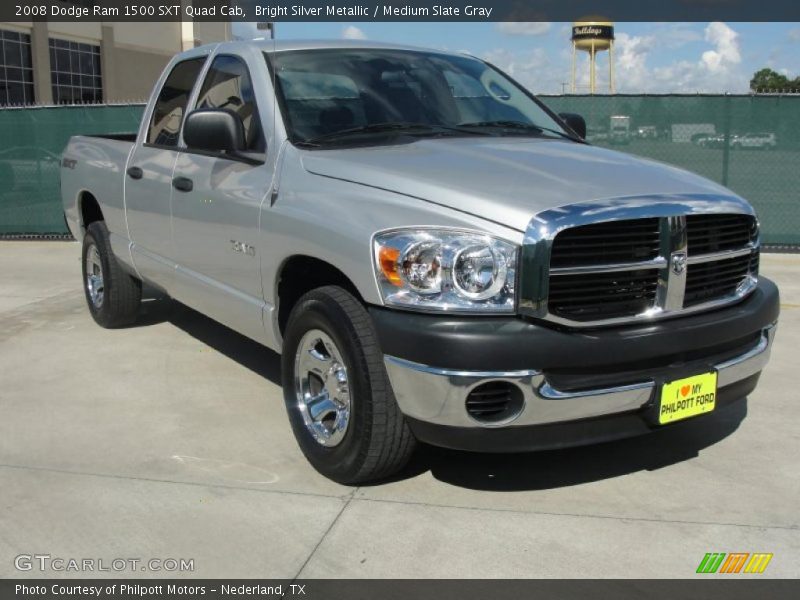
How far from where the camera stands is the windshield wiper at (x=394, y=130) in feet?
14.5

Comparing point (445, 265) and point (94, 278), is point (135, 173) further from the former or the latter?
point (445, 265)

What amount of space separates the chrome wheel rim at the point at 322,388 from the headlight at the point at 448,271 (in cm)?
53

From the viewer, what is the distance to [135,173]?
19.0ft

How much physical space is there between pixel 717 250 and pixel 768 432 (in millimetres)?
1377

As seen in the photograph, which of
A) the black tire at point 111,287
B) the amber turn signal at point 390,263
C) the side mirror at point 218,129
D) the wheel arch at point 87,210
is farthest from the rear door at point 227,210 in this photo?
the wheel arch at point 87,210

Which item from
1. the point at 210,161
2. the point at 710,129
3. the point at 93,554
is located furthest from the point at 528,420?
the point at 710,129

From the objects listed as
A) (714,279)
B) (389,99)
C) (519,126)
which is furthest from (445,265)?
(519,126)

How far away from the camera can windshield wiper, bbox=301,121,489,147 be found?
14.5 ft

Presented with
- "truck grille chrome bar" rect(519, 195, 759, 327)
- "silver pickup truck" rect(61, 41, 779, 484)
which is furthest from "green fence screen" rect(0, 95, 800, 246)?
"truck grille chrome bar" rect(519, 195, 759, 327)

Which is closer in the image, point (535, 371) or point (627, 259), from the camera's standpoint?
point (535, 371)

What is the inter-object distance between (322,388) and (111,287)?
3229 millimetres

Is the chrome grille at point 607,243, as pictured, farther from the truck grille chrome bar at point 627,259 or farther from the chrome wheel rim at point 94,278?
the chrome wheel rim at point 94,278

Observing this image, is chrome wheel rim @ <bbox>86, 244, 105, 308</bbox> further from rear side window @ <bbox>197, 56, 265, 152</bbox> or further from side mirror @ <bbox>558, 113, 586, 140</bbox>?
side mirror @ <bbox>558, 113, 586, 140</bbox>
